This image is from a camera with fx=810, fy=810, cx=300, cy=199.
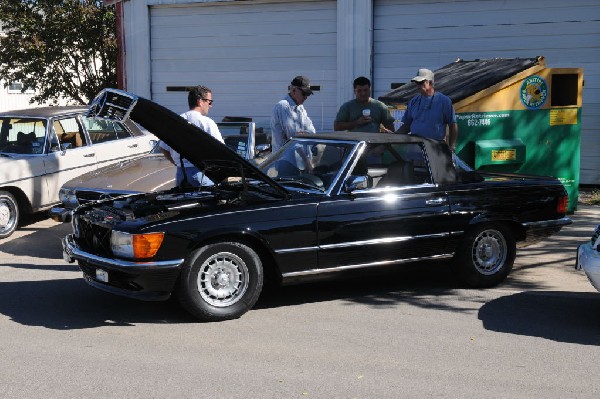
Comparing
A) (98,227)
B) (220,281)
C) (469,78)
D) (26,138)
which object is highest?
(469,78)

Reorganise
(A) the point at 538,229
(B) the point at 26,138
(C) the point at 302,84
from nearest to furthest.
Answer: (A) the point at 538,229 < (C) the point at 302,84 < (B) the point at 26,138

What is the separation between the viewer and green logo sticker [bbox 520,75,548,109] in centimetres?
1002

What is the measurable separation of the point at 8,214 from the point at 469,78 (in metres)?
6.00

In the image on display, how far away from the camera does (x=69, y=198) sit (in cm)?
896

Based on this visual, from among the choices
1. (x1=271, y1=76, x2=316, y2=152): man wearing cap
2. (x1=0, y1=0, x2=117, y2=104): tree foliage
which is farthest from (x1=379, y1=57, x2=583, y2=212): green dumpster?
(x1=0, y1=0, x2=117, y2=104): tree foliage

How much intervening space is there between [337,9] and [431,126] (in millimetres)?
6110

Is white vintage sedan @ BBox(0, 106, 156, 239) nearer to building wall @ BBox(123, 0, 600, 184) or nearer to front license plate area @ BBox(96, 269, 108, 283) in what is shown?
front license plate area @ BBox(96, 269, 108, 283)

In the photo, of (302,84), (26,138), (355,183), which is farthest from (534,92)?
(26,138)

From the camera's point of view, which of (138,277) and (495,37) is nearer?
(138,277)

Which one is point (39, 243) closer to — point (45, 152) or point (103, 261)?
point (45, 152)

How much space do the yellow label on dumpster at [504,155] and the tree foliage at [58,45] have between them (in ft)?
36.3

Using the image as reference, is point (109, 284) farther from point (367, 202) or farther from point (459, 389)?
point (459, 389)

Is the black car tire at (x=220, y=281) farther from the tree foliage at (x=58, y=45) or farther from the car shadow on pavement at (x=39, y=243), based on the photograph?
Result: the tree foliage at (x=58, y=45)

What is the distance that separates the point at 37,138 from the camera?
1037 centimetres
